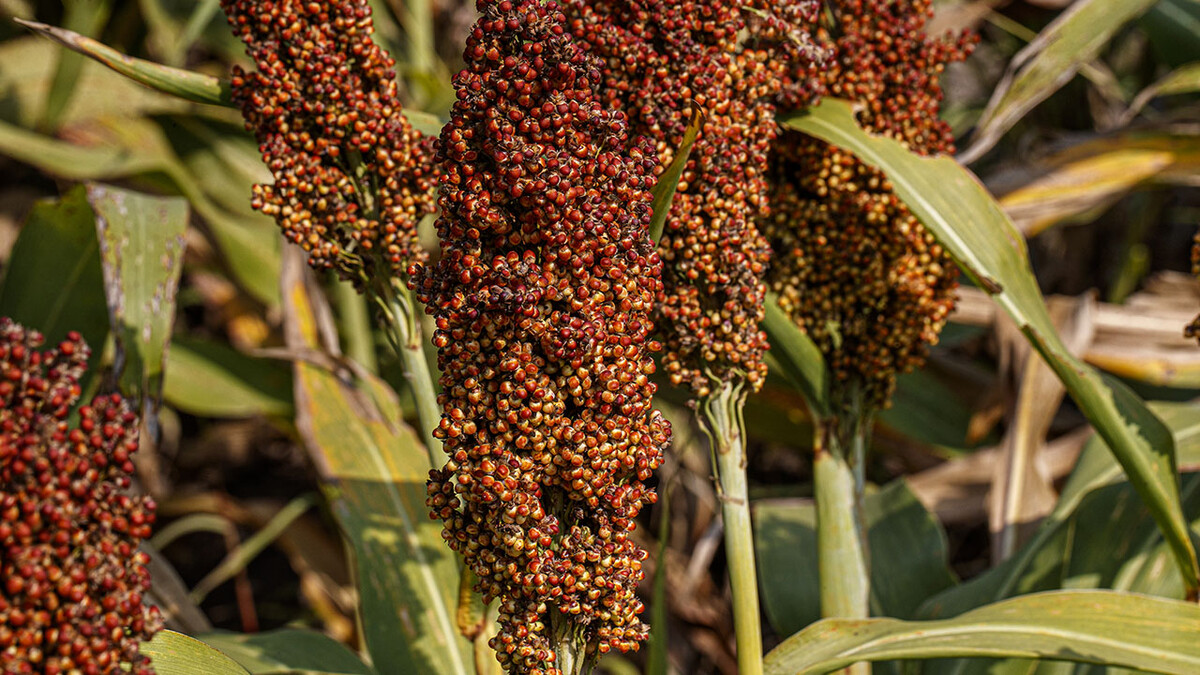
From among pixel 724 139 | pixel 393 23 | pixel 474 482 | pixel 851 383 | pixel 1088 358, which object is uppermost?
pixel 393 23

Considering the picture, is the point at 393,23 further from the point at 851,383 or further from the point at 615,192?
the point at 615,192

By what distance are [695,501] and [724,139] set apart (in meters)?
2.44

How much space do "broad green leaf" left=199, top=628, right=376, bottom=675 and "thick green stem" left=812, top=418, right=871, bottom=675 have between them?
0.92 metres

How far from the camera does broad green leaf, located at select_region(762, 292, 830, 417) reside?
1781mm

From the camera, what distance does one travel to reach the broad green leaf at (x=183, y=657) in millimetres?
1366

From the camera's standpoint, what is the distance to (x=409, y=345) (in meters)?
1.60

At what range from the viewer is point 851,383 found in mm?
1868

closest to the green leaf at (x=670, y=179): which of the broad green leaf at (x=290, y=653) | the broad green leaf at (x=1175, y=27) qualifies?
the broad green leaf at (x=290, y=653)

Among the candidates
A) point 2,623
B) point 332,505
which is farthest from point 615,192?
point 332,505

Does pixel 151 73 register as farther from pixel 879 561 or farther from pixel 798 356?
pixel 879 561

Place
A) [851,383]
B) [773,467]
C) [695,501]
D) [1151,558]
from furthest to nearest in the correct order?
[773,467] < [695,501] < [1151,558] < [851,383]

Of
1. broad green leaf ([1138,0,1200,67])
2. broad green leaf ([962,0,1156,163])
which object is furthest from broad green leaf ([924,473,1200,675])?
broad green leaf ([1138,0,1200,67])

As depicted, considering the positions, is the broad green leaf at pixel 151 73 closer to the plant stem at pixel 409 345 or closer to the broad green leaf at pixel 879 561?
the plant stem at pixel 409 345

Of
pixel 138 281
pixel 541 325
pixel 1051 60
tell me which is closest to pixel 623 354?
pixel 541 325
